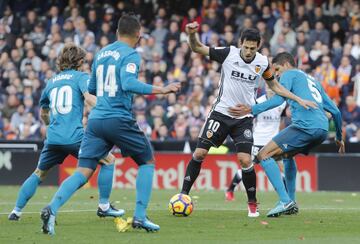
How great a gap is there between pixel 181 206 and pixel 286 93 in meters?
2.03

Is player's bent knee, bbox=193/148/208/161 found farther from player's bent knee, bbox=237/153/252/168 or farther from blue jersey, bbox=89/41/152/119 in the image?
blue jersey, bbox=89/41/152/119

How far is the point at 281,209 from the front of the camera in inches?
519

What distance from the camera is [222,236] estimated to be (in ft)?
35.2

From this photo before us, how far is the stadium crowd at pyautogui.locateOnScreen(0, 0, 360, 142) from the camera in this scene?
2416 cm

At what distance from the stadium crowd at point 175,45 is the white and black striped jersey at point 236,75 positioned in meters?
9.32

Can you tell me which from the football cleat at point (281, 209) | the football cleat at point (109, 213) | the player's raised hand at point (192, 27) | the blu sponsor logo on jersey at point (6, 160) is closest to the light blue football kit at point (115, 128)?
the player's raised hand at point (192, 27)

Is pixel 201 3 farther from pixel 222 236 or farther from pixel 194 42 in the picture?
pixel 222 236

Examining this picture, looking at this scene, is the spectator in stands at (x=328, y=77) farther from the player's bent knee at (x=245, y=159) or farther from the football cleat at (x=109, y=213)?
the football cleat at (x=109, y=213)

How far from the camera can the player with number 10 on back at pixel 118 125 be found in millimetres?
10781

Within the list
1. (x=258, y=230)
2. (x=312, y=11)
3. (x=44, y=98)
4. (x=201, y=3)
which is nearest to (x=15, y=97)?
(x=201, y=3)

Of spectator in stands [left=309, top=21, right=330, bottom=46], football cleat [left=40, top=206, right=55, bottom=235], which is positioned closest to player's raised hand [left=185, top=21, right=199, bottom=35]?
football cleat [left=40, top=206, right=55, bottom=235]

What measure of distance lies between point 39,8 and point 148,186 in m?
20.7

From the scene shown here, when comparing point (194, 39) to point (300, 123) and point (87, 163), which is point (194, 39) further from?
point (87, 163)

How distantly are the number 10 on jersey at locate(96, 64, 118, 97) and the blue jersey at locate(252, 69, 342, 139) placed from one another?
3.13 meters
